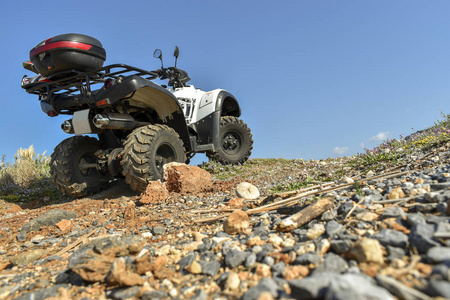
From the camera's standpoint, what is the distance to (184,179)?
15.6 feet

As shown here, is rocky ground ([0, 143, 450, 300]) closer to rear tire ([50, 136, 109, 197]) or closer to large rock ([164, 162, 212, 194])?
large rock ([164, 162, 212, 194])

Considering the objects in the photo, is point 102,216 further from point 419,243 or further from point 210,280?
point 419,243

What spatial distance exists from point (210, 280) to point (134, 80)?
4.08 metres

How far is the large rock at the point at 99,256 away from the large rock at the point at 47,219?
208cm

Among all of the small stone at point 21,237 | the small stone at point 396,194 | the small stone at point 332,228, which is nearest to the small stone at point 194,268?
the small stone at point 332,228

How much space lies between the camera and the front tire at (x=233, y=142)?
8596 millimetres

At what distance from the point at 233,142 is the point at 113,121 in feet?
15.0

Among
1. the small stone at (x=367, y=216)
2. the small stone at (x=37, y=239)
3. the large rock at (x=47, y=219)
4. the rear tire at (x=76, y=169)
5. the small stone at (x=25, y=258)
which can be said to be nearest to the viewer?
the small stone at (x=367, y=216)

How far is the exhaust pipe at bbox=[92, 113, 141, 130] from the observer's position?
194 inches

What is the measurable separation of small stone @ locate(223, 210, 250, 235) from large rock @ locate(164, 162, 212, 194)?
233 centimetres

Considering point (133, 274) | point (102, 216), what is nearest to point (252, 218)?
point (133, 274)

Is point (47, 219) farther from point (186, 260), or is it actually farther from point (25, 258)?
point (186, 260)

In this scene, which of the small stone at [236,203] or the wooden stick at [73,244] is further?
the small stone at [236,203]

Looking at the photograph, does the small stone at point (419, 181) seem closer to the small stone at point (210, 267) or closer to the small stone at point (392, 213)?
the small stone at point (392, 213)
